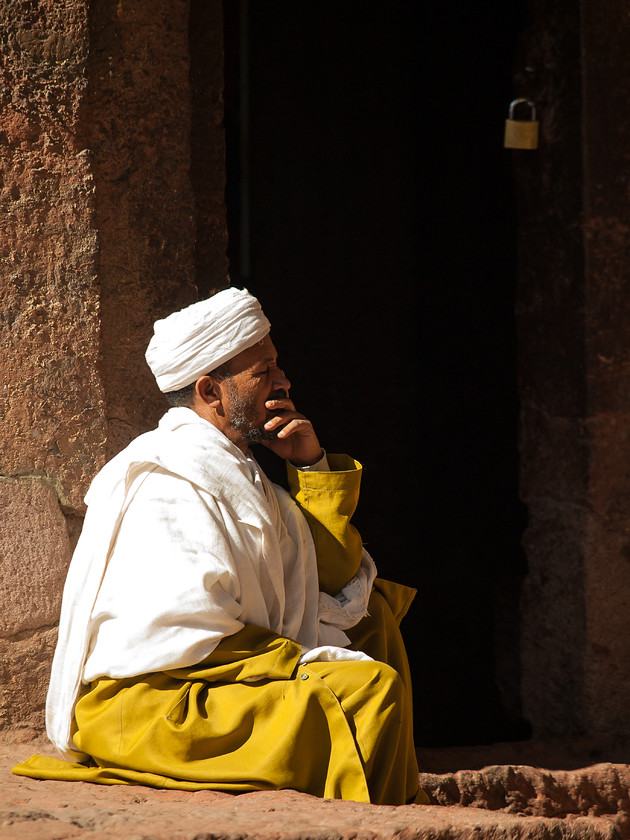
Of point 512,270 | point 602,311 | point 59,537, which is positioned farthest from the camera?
point 512,270

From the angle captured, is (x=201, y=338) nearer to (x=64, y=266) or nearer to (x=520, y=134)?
(x=64, y=266)

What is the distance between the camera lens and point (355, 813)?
1862 millimetres

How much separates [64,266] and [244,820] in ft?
5.74

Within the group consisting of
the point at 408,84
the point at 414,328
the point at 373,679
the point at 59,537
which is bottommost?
the point at 373,679

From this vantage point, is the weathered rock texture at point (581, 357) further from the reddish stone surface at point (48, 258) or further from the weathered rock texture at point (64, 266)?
the reddish stone surface at point (48, 258)

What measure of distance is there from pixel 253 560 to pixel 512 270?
1.99 meters

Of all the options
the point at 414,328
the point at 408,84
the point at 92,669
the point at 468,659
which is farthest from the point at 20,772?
the point at 408,84

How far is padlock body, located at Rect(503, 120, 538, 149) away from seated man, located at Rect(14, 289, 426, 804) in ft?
4.87

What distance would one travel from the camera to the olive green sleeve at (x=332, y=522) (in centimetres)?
259

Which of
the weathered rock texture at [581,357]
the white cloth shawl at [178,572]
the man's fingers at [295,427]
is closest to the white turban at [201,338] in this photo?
the white cloth shawl at [178,572]

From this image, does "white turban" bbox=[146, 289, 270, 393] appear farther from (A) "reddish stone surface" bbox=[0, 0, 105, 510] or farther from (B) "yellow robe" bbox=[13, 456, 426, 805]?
(B) "yellow robe" bbox=[13, 456, 426, 805]

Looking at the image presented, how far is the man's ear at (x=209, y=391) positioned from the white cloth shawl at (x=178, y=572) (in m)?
0.06

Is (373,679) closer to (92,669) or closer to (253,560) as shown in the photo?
(253,560)

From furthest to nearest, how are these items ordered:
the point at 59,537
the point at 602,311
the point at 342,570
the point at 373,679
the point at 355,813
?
the point at 602,311, the point at 59,537, the point at 342,570, the point at 373,679, the point at 355,813
